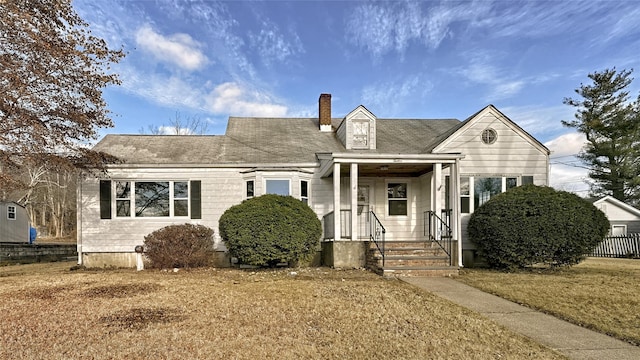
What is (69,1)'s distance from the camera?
10.8 meters

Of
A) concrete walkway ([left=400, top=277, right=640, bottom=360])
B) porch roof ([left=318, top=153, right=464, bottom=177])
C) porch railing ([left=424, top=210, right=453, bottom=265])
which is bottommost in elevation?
concrete walkway ([left=400, top=277, right=640, bottom=360])

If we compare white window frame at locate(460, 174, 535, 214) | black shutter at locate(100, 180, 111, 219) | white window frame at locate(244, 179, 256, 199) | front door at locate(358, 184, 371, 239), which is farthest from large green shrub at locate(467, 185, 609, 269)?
black shutter at locate(100, 180, 111, 219)

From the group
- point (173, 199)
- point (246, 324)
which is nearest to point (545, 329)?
point (246, 324)

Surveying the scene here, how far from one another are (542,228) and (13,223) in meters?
30.7

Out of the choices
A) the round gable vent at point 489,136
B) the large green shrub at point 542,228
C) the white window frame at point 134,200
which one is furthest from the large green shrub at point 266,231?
the round gable vent at point 489,136

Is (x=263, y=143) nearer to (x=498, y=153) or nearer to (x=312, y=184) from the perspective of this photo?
(x=312, y=184)

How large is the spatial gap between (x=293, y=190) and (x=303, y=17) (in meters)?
6.81

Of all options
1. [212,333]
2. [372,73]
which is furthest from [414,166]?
[212,333]

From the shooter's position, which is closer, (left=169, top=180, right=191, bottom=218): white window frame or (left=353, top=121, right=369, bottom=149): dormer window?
(left=169, top=180, right=191, bottom=218): white window frame

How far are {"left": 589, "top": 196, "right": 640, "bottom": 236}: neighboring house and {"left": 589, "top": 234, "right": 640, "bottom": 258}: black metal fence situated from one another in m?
5.71

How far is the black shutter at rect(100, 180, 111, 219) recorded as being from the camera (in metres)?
13.3

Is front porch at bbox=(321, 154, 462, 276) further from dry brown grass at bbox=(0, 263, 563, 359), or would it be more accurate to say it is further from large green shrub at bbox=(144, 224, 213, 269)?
large green shrub at bbox=(144, 224, 213, 269)

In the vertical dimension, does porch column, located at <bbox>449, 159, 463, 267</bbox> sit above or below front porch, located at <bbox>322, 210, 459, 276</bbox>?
above

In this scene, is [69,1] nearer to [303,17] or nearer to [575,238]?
[303,17]
